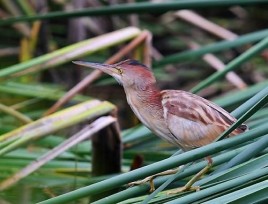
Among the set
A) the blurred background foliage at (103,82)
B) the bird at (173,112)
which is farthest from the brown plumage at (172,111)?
the blurred background foliage at (103,82)

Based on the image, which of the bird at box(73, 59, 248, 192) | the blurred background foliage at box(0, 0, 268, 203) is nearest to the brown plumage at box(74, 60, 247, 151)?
the bird at box(73, 59, 248, 192)

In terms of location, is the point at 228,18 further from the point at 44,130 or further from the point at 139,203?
the point at 139,203

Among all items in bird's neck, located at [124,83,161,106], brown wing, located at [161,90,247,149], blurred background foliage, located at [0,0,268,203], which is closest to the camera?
brown wing, located at [161,90,247,149]

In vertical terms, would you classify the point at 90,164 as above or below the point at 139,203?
above

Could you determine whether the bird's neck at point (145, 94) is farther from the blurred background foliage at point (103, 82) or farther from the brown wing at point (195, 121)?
the blurred background foliage at point (103, 82)

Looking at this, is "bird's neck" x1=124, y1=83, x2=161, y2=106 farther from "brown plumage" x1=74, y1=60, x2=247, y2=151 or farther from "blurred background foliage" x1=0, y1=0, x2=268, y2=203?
"blurred background foliage" x1=0, y1=0, x2=268, y2=203

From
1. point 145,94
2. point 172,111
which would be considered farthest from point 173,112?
point 145,94

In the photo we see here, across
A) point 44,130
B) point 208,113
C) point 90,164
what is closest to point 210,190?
point 208,113
